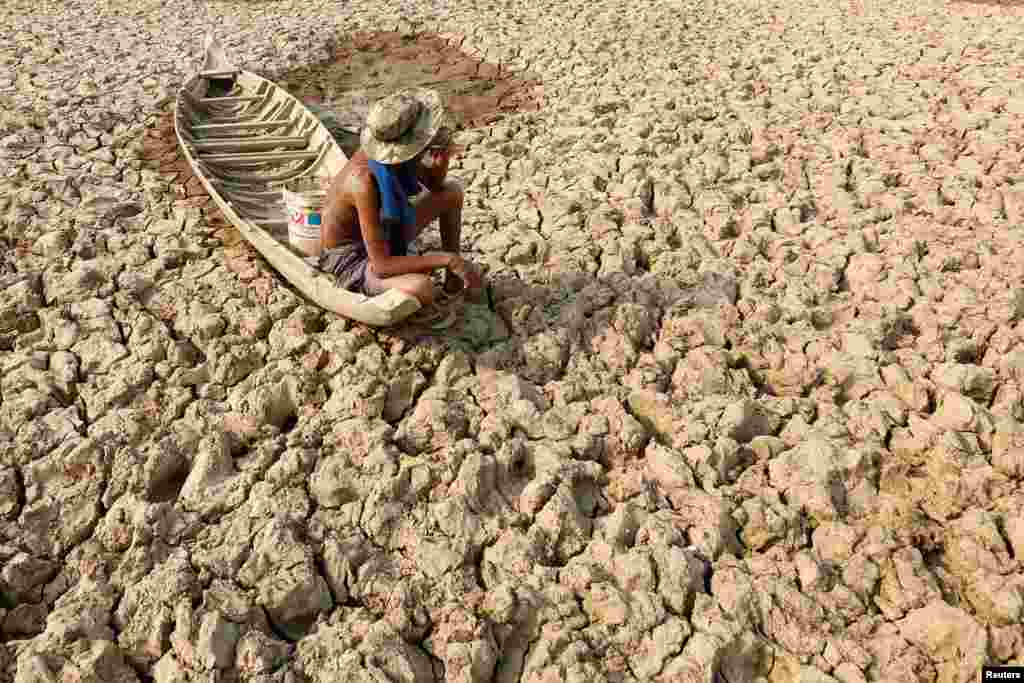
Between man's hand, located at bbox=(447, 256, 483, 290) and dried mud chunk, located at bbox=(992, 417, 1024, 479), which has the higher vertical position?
man's hand, located at bbox=(447, 256, 483, 290)

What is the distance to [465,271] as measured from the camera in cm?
308

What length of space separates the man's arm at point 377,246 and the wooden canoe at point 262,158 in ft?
0.50

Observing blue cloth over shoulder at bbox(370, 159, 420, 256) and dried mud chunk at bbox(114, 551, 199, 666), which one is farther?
blue cloth over shoulder at bbox(370, 159, 420, 256)

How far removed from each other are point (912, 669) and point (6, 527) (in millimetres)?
3181

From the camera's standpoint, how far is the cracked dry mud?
7.39 ft

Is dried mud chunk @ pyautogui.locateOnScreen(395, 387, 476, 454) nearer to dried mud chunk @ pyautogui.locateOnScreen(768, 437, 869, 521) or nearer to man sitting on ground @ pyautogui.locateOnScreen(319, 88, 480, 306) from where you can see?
man sitting on ground @ pyautogui.locateOnScreen(319, 88, 480, 306)

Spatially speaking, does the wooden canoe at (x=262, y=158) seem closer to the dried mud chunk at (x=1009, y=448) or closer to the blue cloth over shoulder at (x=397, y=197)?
the blue cloth over shoulder at (x=397, y=197)

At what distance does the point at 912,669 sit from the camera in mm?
2168

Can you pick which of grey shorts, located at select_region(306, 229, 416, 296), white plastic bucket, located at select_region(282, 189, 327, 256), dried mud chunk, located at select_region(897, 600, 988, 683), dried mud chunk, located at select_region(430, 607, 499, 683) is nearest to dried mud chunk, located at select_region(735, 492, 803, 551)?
dried mud chunk, located at select_region(897, 600, 988, 683)

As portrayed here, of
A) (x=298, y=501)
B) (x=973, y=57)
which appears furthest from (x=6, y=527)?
(x=973, y=57)

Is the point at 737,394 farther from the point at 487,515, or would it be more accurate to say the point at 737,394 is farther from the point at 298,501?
the point at 298,501

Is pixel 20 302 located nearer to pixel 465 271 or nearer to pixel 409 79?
pixel 465 271

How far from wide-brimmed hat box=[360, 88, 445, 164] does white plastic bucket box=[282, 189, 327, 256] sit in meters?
0.77

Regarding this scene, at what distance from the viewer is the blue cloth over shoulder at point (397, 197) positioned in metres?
2.88
